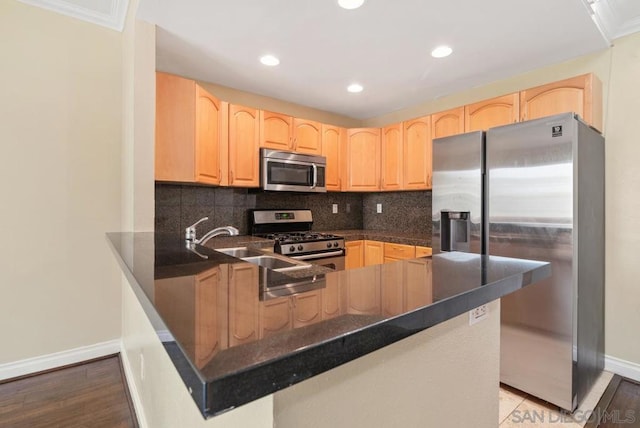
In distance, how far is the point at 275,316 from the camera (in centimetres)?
54

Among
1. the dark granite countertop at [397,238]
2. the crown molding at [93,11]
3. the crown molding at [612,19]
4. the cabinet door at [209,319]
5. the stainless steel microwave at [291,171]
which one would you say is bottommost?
the dark granite countertop at [397,238]

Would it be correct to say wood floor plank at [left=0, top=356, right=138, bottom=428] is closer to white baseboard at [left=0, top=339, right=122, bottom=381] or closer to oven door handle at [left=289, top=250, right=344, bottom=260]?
white baseboard at [left=0, top=339, right=122, bottom=381]

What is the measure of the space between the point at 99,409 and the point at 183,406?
56.9 inches

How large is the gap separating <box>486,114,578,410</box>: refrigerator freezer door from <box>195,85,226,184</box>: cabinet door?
2318 mm

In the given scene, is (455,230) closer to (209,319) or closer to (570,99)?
(570,99)

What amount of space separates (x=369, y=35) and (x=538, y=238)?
6.08ft

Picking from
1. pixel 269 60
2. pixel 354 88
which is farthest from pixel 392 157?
pixel 269 60

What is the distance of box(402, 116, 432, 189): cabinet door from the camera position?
11.2ft

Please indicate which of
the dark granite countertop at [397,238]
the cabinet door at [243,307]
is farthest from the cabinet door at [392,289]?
the dark granite countertop at [397,238]

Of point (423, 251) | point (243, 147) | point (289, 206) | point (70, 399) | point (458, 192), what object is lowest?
point (70, 399)

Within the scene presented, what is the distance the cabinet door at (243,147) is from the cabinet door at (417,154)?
1677 millimetres

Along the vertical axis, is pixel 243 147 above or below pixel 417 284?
above

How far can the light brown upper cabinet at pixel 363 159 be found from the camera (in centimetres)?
398

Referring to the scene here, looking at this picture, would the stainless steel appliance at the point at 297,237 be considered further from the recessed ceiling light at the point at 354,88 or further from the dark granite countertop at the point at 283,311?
the dark granite countertop at the point at 283,311
